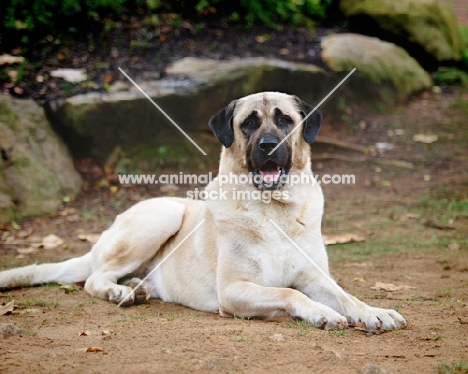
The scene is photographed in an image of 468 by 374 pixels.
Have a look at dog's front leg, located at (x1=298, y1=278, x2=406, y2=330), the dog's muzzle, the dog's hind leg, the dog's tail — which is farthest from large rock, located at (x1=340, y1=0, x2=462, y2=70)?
dog's front leg, located at (x1=298, y1=278, x2=406, y2=330)

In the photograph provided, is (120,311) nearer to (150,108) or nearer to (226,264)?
(226,264)

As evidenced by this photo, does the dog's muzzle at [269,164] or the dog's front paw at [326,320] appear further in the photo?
the dog's muzzle at [269,164]

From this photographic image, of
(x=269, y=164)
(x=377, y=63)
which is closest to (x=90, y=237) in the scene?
(x=269, y=164)

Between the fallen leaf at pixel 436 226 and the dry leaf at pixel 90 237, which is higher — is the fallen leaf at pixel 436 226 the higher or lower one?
the higher one

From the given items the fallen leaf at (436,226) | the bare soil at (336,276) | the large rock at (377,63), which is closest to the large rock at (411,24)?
the large rock at (377,63)

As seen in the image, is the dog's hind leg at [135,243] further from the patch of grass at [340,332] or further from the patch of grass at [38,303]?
the patch of grass at [340,332]

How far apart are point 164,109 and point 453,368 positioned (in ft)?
23.1

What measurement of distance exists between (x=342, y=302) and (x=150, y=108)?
5715 millimetres

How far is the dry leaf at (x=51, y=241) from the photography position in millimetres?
7469

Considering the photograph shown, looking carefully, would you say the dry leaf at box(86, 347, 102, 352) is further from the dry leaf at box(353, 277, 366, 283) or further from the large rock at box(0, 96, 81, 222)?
the large rock at box(0, 96, 81, 222)

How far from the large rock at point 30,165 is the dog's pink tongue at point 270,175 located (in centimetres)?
440

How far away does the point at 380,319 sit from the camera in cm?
447

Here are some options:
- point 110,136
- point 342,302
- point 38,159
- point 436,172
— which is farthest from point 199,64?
point 342,302

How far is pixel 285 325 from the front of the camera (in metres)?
4.46
